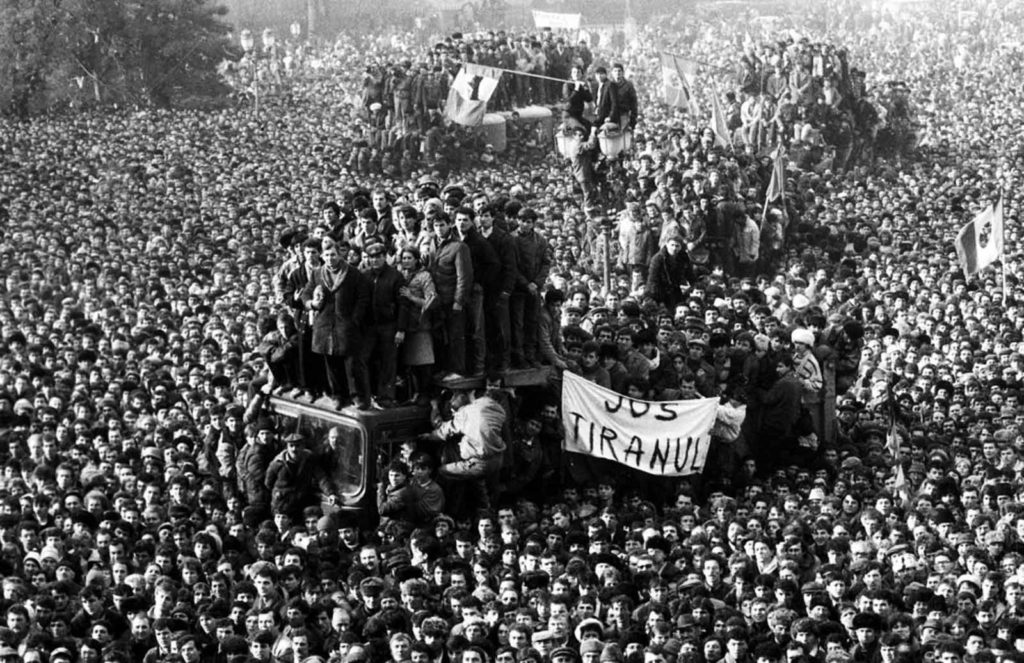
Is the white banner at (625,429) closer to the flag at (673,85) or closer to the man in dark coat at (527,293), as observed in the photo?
the man in dark coat at (527,293)

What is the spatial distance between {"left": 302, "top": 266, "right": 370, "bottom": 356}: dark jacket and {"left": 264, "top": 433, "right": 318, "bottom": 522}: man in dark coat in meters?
0.96

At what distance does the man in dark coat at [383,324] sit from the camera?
1989 centimetres

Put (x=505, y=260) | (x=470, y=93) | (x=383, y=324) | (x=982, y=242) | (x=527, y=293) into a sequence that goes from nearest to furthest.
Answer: (x=383, y=324) → (x=505, y=260) → (x=527, y=293) → (x=982, y=242) → (x=470, y=93)

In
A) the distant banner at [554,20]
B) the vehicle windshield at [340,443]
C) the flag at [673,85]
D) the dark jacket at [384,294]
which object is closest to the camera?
the dark jacket at [384,294]

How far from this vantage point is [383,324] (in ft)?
65.6

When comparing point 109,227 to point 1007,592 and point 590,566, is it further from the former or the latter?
point 1007,592

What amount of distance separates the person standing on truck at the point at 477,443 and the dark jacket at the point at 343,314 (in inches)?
45.8

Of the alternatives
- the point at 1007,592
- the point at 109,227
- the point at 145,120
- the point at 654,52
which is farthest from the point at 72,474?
the point at 654,52

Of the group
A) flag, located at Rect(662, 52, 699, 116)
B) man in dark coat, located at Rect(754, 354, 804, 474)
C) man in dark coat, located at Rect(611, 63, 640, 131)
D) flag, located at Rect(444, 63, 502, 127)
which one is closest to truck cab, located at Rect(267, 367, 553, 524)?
man in dark coat, located at Rect(754, 354, 804, 474)

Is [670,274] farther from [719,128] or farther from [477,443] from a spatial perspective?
[719,128]

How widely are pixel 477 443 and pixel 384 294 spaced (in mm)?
1581

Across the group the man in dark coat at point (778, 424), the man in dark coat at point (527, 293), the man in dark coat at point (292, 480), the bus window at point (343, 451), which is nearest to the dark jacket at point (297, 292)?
the bus window at point (343, 451)

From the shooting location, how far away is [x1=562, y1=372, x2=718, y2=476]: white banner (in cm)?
2066

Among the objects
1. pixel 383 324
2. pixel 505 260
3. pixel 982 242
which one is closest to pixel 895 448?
pixel 505 260
